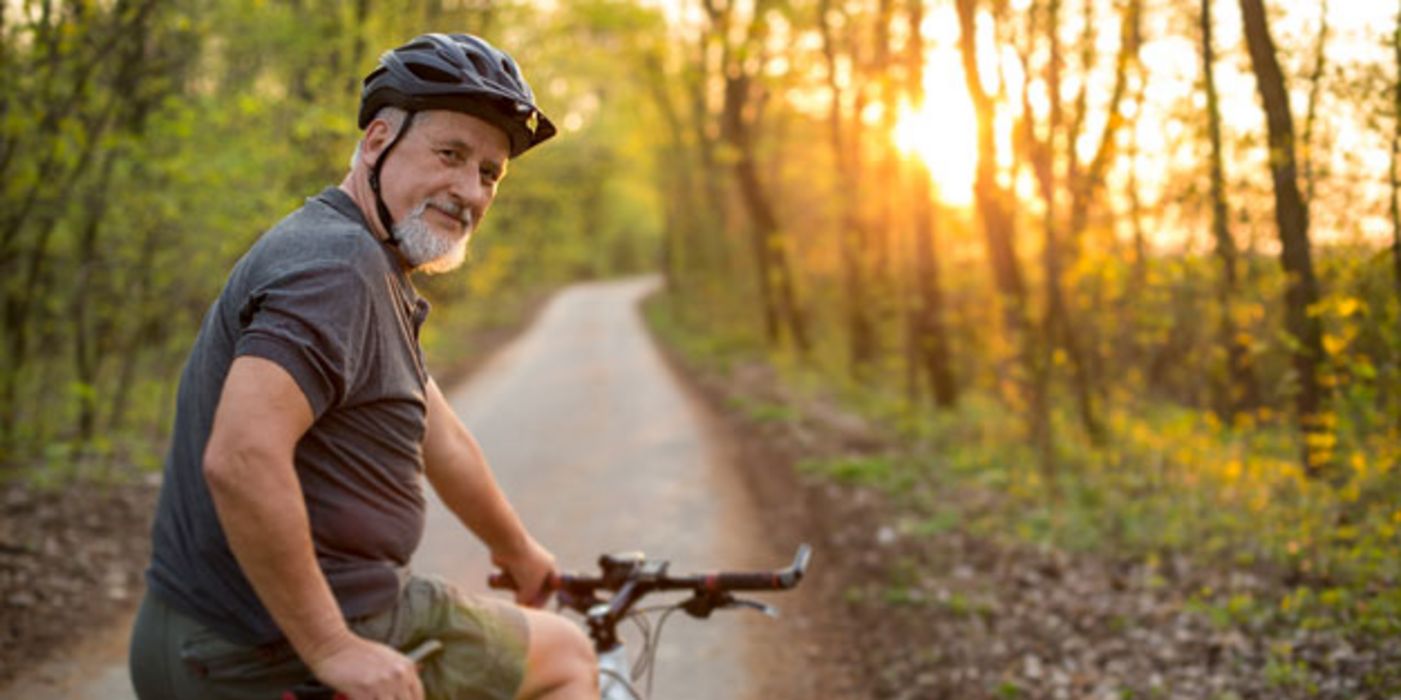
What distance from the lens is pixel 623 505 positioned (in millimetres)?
10125

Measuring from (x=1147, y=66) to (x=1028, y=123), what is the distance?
3.83 ft

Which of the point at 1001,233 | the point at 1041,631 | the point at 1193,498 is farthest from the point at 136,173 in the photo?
the point at 1193,498

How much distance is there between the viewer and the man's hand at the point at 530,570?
2943 mm

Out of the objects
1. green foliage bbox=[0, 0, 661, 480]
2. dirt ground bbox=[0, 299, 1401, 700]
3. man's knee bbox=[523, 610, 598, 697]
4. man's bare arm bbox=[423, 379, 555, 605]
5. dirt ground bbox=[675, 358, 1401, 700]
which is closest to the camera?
man's knee bbox=[523, 610, 598, 697]

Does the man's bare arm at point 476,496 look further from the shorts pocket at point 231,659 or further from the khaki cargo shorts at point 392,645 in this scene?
the shorts pocket at point 231,659

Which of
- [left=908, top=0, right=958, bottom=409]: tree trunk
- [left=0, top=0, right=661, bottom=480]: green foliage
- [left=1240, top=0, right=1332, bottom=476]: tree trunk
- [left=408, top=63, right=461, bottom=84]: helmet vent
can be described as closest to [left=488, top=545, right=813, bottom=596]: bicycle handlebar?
[left=408, top=63, right=461, bottom=84]: helmet vent

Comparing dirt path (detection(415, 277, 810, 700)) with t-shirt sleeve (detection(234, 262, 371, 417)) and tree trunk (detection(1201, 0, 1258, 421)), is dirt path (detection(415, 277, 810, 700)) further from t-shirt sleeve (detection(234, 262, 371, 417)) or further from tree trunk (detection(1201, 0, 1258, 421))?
t-shirt sleeve (detection(234, 262, 371, 417))

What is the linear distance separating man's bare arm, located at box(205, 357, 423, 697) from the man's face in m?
0.46

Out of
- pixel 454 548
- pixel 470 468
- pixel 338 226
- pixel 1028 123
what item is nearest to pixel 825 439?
pixel 1028 123

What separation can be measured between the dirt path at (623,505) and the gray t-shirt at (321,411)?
3.98 m

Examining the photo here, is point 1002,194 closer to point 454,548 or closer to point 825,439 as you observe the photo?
point 825,439

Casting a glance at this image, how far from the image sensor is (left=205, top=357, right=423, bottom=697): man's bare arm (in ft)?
6.00

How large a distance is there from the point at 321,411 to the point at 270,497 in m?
0.16

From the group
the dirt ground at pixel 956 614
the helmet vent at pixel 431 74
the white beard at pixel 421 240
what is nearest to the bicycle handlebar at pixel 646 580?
the white beard at pixel 421 240
